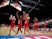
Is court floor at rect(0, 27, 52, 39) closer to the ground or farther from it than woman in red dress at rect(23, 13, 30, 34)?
closer to the ground

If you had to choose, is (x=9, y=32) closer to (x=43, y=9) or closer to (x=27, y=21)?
(x=27, y=21)

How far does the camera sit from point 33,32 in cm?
195

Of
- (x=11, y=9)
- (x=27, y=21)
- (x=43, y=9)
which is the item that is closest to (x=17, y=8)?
(x=11, y=9)

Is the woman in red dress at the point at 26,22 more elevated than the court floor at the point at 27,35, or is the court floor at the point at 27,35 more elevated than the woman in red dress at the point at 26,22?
the woman in red dress at the point at 26,22

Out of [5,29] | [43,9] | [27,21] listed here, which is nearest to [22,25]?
[27,21]

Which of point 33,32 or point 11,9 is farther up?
point 11,9

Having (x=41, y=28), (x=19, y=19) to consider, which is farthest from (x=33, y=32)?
(x=19, y=19)

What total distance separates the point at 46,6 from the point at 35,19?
8.6 inches

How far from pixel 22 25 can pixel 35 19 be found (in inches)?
7.1

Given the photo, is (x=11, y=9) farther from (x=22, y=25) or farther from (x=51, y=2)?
(x=51, y=2)

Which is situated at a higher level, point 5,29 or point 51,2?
point 51,2

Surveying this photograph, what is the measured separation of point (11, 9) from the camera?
1941 mm

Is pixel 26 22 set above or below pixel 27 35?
above

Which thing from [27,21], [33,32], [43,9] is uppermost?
[43,9]
